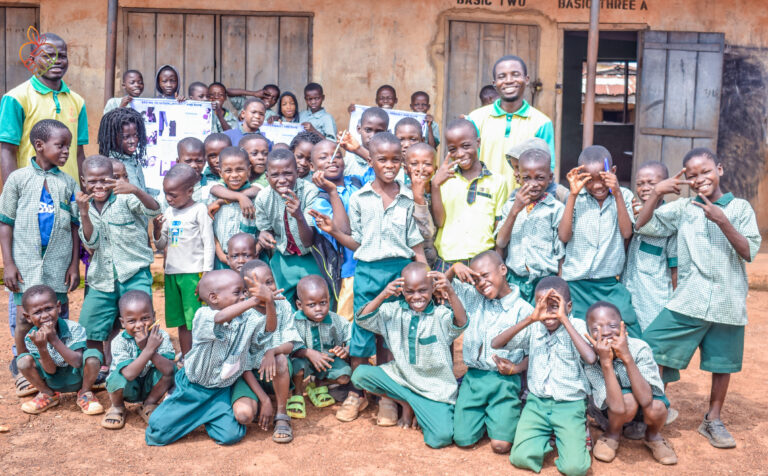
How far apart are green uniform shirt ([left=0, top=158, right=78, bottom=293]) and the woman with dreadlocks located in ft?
1.59

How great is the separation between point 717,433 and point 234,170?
2796 millimetres

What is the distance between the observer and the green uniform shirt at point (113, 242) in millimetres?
4164

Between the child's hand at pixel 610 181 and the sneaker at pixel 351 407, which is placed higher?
the child's hand at pixel 610 181

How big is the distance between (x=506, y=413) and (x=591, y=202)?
3.75 ft

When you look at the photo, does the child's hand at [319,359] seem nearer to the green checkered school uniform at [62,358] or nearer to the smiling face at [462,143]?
the green checkered school uniform at [62,358]

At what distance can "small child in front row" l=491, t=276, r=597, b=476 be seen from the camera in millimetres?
3391

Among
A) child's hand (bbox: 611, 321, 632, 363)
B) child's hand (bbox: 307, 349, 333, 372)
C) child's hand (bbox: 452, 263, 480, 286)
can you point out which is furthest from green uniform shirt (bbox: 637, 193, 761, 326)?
child's hand (bbox: 307, 349, 333, 372)

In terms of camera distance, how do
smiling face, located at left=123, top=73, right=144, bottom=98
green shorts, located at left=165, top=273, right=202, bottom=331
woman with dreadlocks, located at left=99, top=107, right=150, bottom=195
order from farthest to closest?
smiling face, located at left=123, top=73, right=144, bottom=98, woman with dreadlocks, located at left=99, top=107, right=150, bottom=195, green shorts, located at left=165, top=273, right=202, bottom=331

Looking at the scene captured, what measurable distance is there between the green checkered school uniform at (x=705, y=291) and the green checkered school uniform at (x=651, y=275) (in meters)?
0.11

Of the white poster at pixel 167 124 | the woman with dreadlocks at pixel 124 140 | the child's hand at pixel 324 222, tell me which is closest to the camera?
the child's hand at pixel 324 222

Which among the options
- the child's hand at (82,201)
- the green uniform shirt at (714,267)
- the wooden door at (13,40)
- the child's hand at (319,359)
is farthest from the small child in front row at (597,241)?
the wooden door at (13,40)

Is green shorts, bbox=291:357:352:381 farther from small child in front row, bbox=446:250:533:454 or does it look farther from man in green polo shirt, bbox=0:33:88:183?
man in green polo shirt, bbox=0:33:88:183

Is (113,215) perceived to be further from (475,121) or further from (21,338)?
(475,121)

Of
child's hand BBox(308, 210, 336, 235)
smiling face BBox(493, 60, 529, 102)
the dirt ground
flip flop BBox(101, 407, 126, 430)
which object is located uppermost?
smiling face BBox(493, 60, 529, 102)
